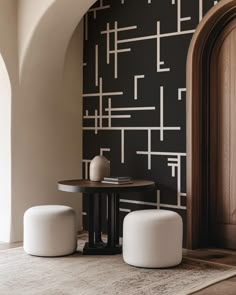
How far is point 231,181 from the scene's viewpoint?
14.9ft

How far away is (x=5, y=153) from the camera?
4.87 metres

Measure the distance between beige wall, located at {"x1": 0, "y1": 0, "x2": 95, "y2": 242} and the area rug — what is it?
0.96 metres

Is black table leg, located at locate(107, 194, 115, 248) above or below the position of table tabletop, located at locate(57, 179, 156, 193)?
below

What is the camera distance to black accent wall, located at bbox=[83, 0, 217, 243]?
4.62m

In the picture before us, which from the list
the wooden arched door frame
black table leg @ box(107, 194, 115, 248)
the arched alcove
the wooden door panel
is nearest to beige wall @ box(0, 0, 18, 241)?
the arched alcove

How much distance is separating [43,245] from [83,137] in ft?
5.13

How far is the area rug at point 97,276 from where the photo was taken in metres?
3.33

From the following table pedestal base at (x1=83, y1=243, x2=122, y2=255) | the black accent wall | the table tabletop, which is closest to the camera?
the table tabletop

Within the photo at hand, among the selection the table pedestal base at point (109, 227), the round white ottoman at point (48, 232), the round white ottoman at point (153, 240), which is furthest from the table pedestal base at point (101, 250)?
the round white ottoman at point (153, 240)

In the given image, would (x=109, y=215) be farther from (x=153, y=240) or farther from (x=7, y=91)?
(x=7, y=91)

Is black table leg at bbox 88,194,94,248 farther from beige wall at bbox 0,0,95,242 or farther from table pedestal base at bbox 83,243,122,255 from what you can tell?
beige wall at bbox 0,0,95,242

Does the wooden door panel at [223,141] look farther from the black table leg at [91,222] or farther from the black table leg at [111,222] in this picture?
the black table leg at [91,222]

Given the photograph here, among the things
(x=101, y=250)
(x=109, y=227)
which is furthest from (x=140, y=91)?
(x=101, y=250)

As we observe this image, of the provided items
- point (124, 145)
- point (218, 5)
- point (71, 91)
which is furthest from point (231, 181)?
point (71, 91)
